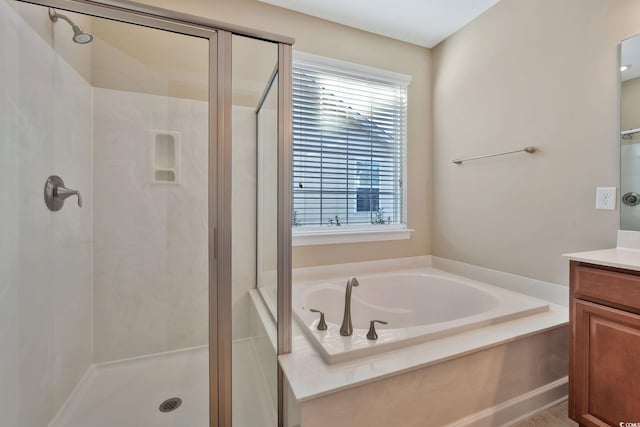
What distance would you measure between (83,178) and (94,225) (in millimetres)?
269

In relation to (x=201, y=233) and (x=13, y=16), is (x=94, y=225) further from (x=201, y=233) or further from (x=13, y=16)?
(x=13, y=16)

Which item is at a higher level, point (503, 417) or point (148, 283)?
point (148, 283)

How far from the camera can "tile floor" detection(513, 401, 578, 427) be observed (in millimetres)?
1405

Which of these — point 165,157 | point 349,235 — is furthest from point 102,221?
point 349,235

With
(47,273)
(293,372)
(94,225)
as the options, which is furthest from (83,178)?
(293,372)

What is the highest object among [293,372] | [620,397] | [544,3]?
[544,3]

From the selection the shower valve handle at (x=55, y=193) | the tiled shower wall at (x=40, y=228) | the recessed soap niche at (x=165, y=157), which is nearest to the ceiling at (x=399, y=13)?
the recessed soap niche at (x=165, y=157)

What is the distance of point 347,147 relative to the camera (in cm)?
236

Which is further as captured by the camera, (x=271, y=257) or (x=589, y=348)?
(x=271, y=257)

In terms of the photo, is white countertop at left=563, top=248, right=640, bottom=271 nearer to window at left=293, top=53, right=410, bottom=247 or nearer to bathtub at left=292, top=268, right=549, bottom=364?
bathtub at left=292, top=268, right=549, bottom=364

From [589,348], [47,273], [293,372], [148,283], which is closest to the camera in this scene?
[293,372]

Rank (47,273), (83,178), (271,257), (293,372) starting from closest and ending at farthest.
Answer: (293,372) < (47,273) < (271,257) < (83,178)

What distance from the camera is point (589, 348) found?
122 cm

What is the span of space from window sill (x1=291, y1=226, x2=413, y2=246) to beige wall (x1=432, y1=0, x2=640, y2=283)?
43cm
